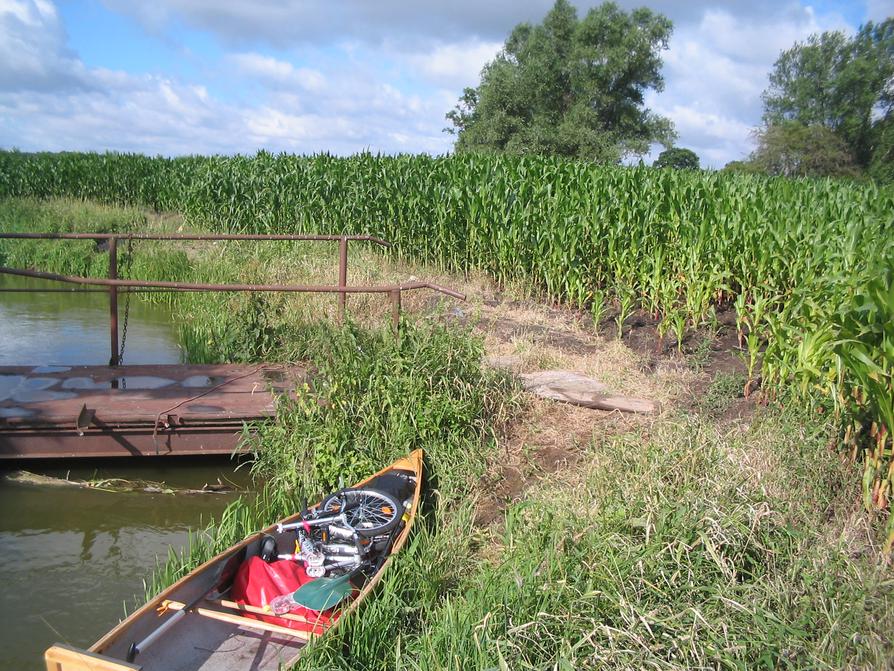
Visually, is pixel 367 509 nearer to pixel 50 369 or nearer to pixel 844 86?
pixel 50 369

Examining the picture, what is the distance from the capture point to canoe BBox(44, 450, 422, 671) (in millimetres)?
3707

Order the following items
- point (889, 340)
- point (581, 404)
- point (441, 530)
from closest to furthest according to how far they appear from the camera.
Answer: point (889, 340) → point (441, 530) → point (581, 404)

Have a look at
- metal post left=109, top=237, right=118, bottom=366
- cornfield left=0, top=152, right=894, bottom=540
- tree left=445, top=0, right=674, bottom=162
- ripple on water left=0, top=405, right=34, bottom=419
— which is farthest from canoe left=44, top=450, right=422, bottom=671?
tree left=445, top=0, right=674, bottom=162

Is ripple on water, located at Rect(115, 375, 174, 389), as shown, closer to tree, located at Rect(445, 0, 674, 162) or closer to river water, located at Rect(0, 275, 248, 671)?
river water, located at Rect(0, 275, 248, 671)

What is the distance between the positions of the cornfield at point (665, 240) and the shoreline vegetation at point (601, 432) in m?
0.04

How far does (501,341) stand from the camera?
28.0 feet

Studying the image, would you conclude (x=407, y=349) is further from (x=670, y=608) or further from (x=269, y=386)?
(x=670, y=608)

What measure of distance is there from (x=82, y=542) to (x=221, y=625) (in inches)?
87.6

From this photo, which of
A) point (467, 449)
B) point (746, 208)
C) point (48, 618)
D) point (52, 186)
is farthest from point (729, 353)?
point (52, 186)

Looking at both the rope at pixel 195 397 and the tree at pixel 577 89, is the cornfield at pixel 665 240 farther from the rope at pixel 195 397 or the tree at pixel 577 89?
the tree at pixel 577 89

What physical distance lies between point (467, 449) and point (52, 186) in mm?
23942

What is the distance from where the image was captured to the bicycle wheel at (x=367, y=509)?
4727 mm

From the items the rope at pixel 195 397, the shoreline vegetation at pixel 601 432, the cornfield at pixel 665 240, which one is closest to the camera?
the shoreline vegetation at pixel 601 432

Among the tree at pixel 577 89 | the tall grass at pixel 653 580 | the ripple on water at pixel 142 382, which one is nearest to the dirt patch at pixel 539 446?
the tall grass at pixel 653 580
